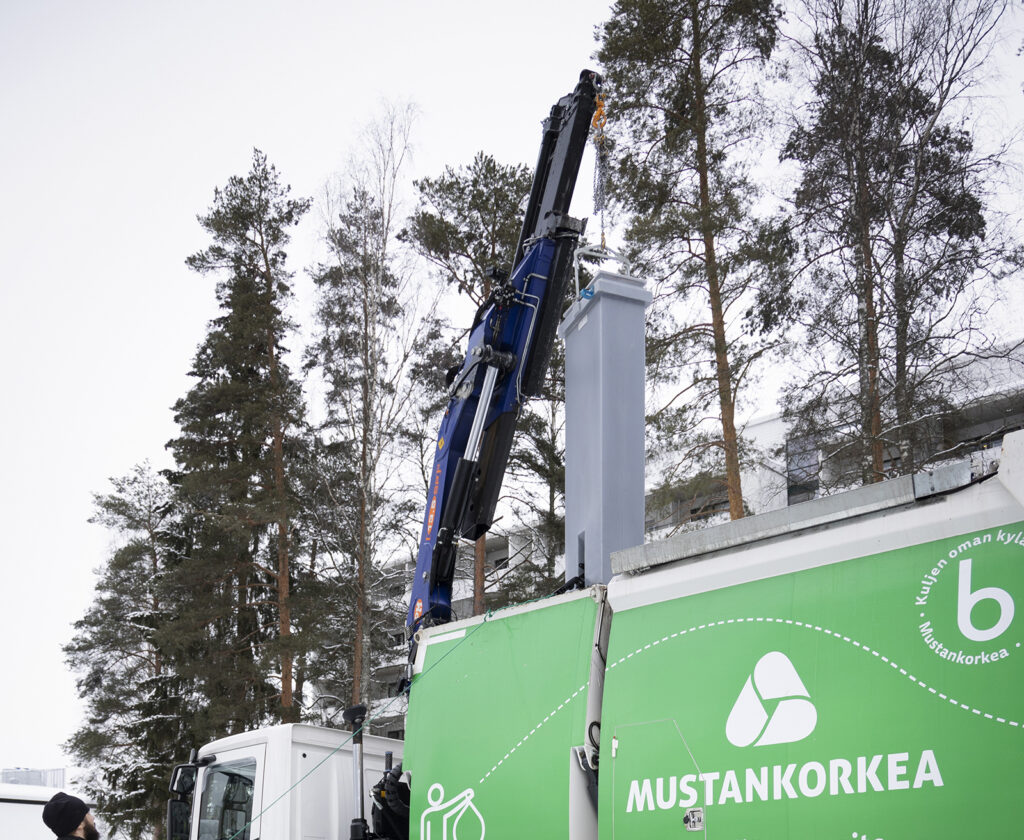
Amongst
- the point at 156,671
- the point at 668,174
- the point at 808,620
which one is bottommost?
the point at 808,620

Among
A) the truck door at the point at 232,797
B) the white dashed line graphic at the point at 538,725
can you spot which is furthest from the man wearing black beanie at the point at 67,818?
the truck door at the point at 232,797

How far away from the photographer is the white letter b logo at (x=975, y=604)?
2791mm

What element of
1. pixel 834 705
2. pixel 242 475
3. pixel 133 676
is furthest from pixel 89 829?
pixel 133 676

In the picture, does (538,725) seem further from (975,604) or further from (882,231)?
(882,231)

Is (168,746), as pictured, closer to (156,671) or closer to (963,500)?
(156,671)

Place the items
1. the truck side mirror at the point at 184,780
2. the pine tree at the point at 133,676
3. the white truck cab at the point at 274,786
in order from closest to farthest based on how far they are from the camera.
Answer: the white truck cab at the point at 274,786 < the truck side mirror at the point at 184,780 < the pine tree at the point at 133,676

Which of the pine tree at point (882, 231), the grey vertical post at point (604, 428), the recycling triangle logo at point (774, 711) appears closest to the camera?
the recycling triangle logo at point (774, 711)

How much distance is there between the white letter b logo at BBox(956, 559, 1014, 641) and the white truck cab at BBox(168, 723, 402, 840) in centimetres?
439

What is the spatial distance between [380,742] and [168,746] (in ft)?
68.1

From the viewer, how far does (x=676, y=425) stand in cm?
1557

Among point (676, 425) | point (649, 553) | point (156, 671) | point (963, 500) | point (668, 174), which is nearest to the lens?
point (963, 500)

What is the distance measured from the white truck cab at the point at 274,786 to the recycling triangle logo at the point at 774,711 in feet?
11.7

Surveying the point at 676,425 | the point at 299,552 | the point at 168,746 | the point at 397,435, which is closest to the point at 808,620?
the point at 676,425

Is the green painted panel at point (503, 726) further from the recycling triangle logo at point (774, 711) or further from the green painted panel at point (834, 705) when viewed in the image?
the recycling triangle logo at point (774, 711)
